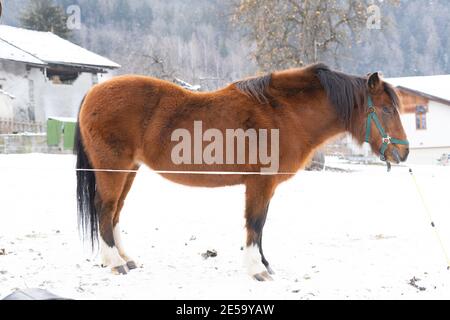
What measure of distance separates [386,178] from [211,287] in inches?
345

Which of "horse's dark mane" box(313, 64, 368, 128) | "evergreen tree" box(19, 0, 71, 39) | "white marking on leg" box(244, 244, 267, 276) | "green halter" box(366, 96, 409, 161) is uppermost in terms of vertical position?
"evergreen tree" box(19, 0, 71, 39)

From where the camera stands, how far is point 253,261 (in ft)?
13.8

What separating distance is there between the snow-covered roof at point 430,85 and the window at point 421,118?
98cm

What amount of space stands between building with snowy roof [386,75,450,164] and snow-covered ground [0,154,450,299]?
17.5m

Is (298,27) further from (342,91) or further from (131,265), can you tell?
(131,265)

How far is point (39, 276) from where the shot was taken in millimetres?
4121

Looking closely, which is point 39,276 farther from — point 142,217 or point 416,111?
point 416,111

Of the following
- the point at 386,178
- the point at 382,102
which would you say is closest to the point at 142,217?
the point at 382,102

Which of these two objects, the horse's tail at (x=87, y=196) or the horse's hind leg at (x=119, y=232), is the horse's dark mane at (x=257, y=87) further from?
the horse's tail at (x=87, y=196)

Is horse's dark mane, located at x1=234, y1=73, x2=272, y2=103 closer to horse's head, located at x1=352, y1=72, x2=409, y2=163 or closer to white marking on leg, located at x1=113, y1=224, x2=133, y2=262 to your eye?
horse's head, located at x1=352, y1=72, x2=409, y2=163

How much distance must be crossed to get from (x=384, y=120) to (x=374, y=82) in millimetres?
351

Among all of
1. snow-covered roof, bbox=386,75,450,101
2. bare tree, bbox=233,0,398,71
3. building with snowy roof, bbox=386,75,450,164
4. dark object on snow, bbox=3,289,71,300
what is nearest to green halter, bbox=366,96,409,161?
dark object on snow, bbox=3,289,71,300

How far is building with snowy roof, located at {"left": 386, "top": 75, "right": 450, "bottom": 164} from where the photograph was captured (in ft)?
84.3

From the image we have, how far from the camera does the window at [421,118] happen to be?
26.2 m
